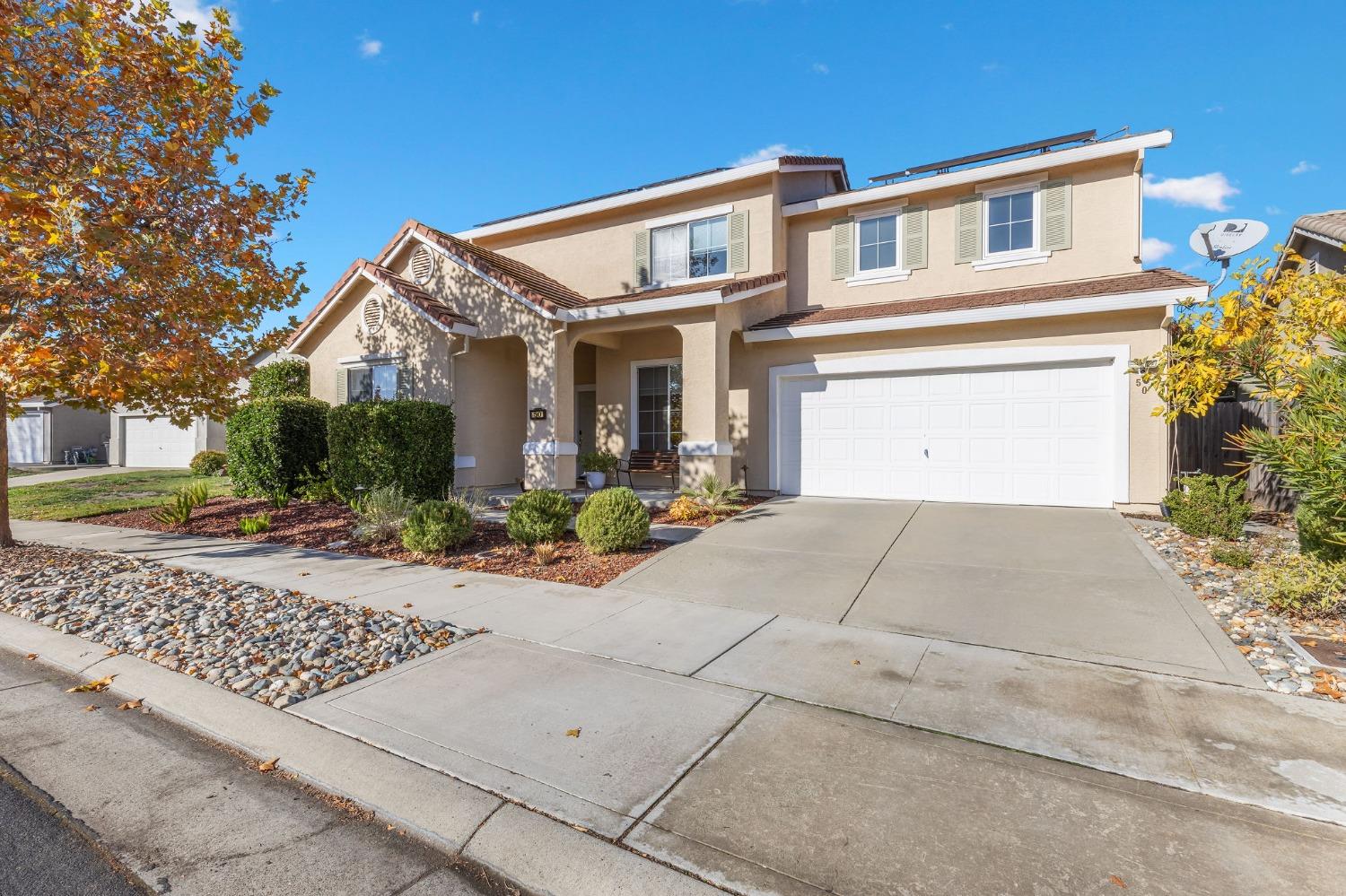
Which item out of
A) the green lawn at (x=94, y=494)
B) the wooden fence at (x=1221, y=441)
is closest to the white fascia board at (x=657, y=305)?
the wooden fence at (x=1221, y=441)

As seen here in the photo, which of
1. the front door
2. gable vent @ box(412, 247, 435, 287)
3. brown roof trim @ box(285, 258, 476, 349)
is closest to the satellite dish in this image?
the front door

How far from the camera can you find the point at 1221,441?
36.1 feet

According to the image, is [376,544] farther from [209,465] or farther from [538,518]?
[209,465]

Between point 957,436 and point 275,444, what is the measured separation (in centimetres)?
1269

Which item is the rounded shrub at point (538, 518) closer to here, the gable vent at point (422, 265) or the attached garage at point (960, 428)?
the attached garage at point (960, 428)

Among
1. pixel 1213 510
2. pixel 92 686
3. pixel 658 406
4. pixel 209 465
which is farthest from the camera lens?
pixel 209 465

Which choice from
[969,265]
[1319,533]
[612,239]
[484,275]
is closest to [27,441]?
[484,275]

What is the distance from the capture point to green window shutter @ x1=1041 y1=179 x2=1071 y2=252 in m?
11.8

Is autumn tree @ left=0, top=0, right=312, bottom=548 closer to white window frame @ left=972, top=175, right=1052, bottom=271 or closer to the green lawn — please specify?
the green lawn

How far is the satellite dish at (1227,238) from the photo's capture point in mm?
10172

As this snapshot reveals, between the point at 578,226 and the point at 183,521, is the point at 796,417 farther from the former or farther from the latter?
the point at 183,521

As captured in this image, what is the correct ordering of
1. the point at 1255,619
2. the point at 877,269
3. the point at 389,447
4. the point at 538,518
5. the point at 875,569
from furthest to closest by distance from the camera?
the point at 877,269 < the point at 389,447 < the point at 538,518 < the point at 875,569 < the point at 1255,619

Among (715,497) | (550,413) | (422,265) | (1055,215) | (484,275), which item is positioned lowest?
(715,497)

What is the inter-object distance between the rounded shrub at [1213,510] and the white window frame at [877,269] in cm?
640
